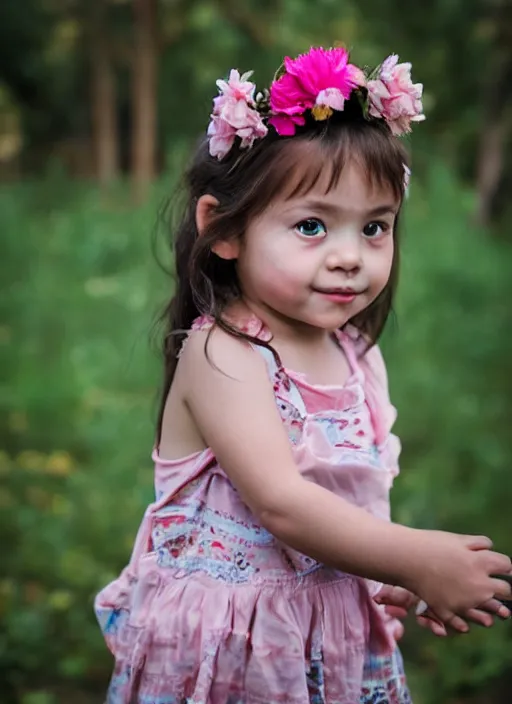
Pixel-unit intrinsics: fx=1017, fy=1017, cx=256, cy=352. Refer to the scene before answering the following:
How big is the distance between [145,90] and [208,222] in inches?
433

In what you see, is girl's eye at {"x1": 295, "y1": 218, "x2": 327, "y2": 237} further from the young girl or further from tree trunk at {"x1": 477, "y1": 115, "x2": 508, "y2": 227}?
tree trunk at {"x1": 477, "y1": 115, "x2": 508, "y2": 227}

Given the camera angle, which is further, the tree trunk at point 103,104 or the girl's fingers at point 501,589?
the tree trunk at point 103,104

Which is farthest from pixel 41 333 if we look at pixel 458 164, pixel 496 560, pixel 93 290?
pixel 458 164

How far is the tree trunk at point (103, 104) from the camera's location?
491 inches

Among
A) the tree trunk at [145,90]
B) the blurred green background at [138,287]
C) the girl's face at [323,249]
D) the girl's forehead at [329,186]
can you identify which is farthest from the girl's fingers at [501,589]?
the tree trunk at [145,90]

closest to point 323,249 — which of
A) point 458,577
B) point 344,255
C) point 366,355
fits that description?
point 344,255

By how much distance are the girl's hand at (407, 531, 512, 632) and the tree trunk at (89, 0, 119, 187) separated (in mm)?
11359

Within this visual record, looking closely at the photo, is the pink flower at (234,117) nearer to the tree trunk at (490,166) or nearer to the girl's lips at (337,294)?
the girl's lips at (337,294)

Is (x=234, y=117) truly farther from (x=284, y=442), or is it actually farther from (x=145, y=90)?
(x=145, y=90)

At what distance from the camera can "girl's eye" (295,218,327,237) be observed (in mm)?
1492

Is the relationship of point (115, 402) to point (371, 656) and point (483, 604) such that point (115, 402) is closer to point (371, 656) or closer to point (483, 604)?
point (371, 656)

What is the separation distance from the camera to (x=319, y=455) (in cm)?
158

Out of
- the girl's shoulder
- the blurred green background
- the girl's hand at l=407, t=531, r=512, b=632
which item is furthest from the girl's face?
the blurred green background

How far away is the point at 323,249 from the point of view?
1490 millimetres
